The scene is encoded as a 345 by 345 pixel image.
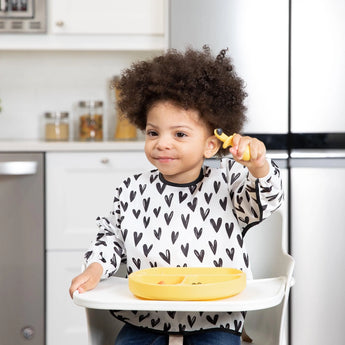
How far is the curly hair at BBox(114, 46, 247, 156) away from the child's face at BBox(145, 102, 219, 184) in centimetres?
2

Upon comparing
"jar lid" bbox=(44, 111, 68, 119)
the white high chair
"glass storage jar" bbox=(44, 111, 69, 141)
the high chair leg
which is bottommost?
the high chair leg

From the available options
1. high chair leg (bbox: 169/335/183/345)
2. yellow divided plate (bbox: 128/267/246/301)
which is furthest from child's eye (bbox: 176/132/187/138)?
high chair leg (bbox: 169/335/183/345)

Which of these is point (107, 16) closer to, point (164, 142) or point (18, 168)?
point (18, 168)

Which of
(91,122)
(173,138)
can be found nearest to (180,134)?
(173,138)

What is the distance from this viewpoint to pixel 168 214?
4.91 ft

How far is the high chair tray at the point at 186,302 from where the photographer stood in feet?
3.72

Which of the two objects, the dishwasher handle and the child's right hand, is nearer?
the child's right hand

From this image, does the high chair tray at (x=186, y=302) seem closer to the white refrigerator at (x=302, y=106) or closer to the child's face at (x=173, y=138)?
the child's face at (x=173, y=138)

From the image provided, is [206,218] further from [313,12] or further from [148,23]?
[148,23]

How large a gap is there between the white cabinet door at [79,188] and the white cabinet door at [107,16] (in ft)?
1.70

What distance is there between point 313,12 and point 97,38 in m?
0.87

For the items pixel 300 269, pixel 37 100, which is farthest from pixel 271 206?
pixel 37 100

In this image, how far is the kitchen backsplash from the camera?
10.4ft

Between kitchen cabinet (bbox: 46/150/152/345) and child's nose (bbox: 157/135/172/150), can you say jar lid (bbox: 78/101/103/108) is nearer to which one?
kitchen cabinet (bbox: 46/150/152/345)
